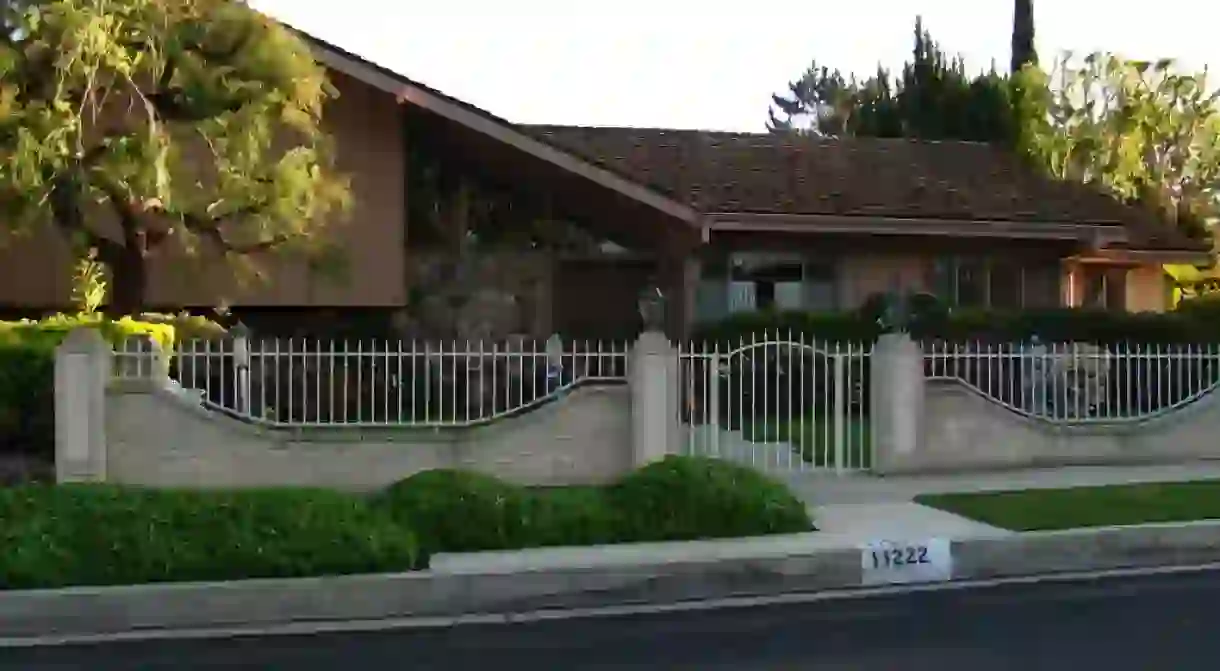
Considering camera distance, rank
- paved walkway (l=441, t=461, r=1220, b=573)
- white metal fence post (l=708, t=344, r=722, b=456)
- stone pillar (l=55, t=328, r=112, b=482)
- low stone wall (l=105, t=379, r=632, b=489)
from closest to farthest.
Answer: paved walkway (l=441, t=461, r=1220, b=573) → stone pillar (l=55, t=328, r=112, b=482) → low stone wall (l=105, t=379, r=632, b=489) → white metal fence post (l=708, t=344, r=722, b=456)

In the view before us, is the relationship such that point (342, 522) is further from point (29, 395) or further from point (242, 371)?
point (29, 395)

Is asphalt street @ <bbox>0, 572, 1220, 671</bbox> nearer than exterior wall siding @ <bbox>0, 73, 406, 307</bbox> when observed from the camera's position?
Yes

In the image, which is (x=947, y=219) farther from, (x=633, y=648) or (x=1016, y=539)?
(x=633, y=648)

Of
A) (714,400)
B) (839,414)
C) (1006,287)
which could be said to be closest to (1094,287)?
(1006,287)

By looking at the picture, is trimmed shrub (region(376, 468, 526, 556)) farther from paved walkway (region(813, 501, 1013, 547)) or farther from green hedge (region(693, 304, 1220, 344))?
green hedge (region(693, 304, 1220, 344))

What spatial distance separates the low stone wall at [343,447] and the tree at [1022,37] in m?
25.9

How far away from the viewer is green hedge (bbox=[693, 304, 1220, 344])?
2038 cm

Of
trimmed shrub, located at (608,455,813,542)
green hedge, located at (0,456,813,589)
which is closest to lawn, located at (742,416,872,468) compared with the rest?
green hedge, located at (0,456,813,589)

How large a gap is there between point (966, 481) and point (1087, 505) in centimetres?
197

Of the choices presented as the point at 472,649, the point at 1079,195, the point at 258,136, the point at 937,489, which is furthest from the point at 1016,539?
the point at 1079,195

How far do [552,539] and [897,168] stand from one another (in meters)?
15.6

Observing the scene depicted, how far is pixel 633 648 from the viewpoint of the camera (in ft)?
27.1

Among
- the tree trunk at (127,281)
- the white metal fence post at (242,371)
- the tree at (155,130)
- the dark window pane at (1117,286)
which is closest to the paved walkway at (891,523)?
the white metal fence post at (242,371)

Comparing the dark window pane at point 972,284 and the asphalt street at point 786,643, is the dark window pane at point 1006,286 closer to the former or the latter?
the dark window pane at point 972,284
